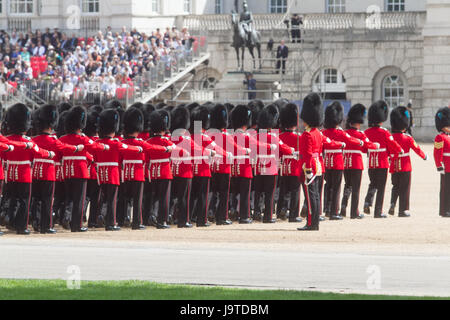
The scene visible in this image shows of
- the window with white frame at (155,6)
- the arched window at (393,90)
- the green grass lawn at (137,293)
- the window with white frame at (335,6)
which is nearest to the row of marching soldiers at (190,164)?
the green grass lawn at (137,293)

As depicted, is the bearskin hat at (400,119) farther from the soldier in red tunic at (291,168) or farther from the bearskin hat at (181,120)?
the bearskin hat at (181,120)

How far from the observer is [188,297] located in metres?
10.9

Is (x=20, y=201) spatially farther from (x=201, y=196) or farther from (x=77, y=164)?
(x=201, y=196)

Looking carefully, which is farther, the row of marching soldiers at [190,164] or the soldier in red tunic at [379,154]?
the soldier in red tunic at [379,154]

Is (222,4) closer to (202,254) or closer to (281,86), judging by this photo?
(281,86)

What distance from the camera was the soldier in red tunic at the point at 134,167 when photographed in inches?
665

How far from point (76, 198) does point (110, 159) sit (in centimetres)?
66

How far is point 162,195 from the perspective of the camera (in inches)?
669

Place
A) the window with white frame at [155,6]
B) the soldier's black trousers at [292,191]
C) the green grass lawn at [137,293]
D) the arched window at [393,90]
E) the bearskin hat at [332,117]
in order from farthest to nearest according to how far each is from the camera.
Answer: the window with white frame at [155,6], the arched window at [393,90], the bearskin hat at [332,117], the soldier's black trousers at [292,191], the green grass lawn at [137,293]

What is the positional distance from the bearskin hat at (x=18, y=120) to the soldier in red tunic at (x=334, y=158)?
13.5ft

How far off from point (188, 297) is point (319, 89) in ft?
103

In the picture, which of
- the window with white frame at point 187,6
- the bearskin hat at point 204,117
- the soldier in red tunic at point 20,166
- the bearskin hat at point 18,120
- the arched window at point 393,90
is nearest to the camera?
the soldier in red tunic at point 20,166

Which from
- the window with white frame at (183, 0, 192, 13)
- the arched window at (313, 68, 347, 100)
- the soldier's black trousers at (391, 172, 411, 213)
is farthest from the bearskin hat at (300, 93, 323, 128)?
the window with white frame at (183, 0, 192, 13)

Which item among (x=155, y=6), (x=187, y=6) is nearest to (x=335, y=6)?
(x=187, y=6)
